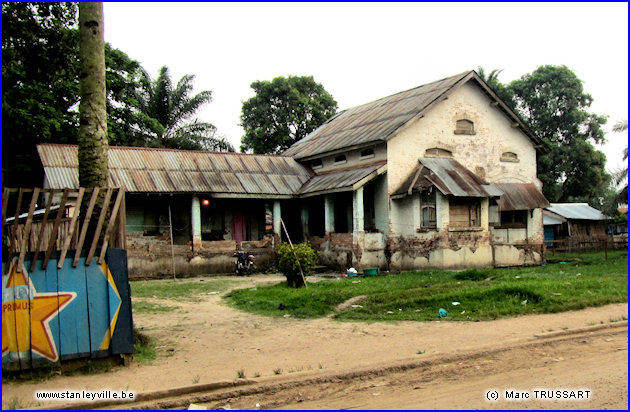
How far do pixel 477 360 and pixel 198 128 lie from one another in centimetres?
2688

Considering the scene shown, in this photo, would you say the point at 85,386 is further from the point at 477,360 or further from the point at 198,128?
the point at 198,128

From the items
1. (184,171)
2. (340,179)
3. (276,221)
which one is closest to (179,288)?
(184,171)

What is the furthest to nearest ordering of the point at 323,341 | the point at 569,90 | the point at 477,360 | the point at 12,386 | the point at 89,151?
1. the point at 569,90
2. the point at 323,341
3. the point at 89,151
4. the point at 477,360
5. the point at 12,386

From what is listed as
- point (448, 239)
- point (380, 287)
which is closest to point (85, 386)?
point (380, 287)

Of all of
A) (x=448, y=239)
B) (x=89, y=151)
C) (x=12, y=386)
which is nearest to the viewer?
(x=12, y=386)

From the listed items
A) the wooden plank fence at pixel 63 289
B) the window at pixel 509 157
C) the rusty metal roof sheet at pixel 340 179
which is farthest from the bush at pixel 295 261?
the window at pixel 509 157

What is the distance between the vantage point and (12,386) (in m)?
6.91

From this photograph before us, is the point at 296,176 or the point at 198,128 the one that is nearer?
the point at 296,176

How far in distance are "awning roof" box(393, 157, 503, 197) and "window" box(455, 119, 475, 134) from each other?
134 cm

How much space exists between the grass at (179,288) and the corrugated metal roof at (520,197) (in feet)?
37.6

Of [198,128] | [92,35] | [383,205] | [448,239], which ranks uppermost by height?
[198,128]

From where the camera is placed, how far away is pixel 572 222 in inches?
1436

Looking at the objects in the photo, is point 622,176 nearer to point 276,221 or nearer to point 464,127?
point 464,127

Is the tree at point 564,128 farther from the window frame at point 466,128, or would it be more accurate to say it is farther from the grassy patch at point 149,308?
the grassy patch at point 149,308
